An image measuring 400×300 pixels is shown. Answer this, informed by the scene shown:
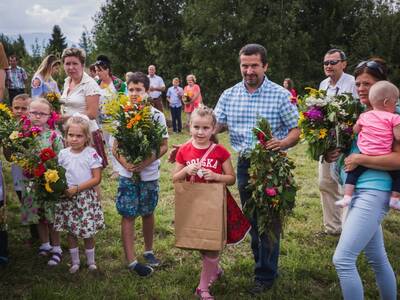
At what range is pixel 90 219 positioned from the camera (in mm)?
4648

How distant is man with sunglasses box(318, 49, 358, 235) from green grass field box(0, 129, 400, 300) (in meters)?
0.29

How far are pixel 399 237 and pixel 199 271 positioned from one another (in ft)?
10.1

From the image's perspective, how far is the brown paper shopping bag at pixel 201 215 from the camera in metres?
3.90

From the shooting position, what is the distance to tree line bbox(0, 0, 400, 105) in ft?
78.7

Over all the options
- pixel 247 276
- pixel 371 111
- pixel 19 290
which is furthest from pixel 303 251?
pixel 19 290

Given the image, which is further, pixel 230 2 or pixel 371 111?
pixel 230 2

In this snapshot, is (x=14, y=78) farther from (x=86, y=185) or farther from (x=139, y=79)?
(x=86, y=185)

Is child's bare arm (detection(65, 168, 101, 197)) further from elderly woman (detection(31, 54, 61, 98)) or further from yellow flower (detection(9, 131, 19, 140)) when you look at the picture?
elderly woman (detection(31, 54, 61, 98))

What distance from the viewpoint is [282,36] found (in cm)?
2478

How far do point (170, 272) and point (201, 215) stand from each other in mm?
1269

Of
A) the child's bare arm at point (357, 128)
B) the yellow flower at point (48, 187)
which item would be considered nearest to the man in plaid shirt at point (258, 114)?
the child's bare arm at point (357, 128)

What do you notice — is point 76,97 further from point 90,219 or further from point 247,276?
point 247,276

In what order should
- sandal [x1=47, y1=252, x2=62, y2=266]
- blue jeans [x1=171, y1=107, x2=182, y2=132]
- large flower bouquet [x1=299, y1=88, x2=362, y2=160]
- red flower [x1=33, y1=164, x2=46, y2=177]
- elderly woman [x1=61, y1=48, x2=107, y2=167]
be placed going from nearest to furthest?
large flower bouquet [x1=299, y1=88, x2=362, y2=160] < red flower [x1=33, y1=164, x2=46, y2=177] < sandal [x1=47, y1=252, x2=62, y2=266] < elderly woman [x1=61, y1=48, x2=107, y2=167] < blue jeans [x1=171, y1=107, x2=182, y2=132]

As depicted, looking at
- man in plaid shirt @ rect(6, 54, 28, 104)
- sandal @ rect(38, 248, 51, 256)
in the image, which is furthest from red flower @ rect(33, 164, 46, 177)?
man in plaid shirt @ rect(6, 54, 28, 104)
